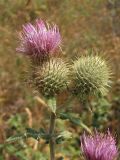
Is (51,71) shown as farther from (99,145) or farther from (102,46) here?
(102,46)

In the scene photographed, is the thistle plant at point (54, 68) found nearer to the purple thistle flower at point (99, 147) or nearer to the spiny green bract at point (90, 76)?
the spiny green bract at point (90, 76)

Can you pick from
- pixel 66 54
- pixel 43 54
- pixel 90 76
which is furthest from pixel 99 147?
pixel 66 54

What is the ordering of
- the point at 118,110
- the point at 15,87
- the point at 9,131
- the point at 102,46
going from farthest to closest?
1. the point at 102,46
2. the point at 15,87
3. the point at 118,110
4. the point at 9,131

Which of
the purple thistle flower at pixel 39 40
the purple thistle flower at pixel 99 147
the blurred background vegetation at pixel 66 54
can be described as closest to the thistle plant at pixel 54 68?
the purple thistle flower at pixel 39 40

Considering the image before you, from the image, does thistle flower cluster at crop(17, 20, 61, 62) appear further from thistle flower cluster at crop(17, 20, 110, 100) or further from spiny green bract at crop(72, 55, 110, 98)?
spiny green bract at crop(72, 55, 110, 98)

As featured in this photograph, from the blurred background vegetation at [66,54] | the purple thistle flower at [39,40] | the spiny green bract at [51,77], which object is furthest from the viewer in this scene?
the blurred background vegetation at [66,54]

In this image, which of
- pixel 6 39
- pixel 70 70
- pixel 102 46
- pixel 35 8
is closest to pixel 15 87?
pixel 6 39
